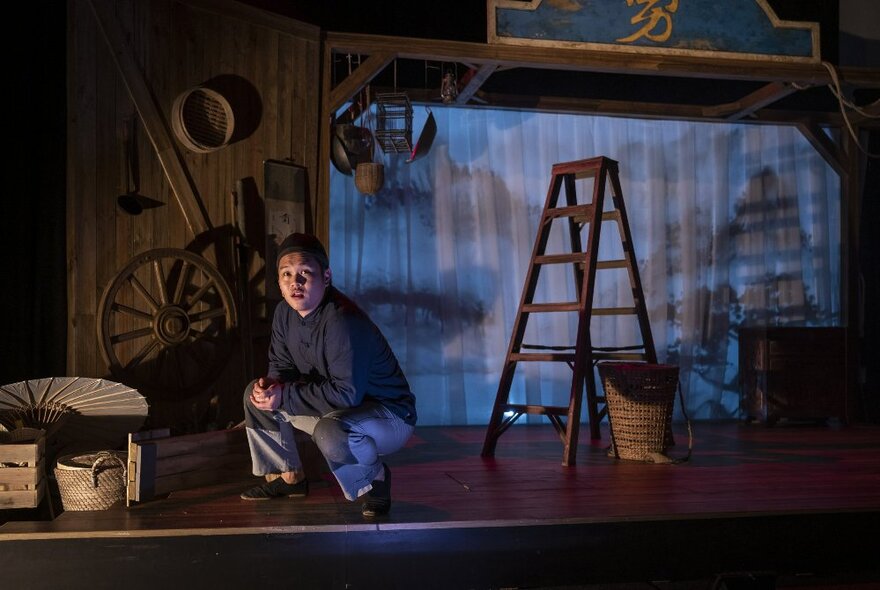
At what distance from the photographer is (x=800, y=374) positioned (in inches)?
259

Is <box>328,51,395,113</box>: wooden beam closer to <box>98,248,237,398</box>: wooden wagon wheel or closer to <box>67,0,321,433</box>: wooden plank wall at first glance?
<box>67,0,321,433</box>: wooden plank wall

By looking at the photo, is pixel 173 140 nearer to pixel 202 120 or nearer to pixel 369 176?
pixel 202 120

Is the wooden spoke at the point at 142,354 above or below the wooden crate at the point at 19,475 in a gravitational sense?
above

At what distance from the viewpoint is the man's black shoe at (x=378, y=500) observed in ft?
10.2

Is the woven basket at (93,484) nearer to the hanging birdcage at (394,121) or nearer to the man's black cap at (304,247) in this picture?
the man's black cap at (304,247)

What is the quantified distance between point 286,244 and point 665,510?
69.2 inches

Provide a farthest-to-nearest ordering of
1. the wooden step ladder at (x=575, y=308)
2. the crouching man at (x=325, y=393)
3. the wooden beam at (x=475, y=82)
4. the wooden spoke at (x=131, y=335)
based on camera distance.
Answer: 1. the wooden beam at (x=475, y=82)
2. the wooden step ladder at (x=575, y=308)
3. the wooden spoke at (x=131, y=335)
4. the crouching man at (x=325, y=393)

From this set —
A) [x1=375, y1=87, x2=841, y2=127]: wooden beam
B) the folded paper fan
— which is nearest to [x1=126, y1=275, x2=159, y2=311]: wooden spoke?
the folded paper fan

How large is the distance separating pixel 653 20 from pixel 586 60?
545 mm

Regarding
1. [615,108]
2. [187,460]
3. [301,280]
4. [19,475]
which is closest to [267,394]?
[301,280]

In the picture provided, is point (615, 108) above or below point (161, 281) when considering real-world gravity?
above

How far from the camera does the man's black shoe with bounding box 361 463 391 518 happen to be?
10.2ft

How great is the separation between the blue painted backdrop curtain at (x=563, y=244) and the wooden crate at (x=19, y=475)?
330 cm

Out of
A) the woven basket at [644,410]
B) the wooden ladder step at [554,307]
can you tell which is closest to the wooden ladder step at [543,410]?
the woven basket at [644,410]
